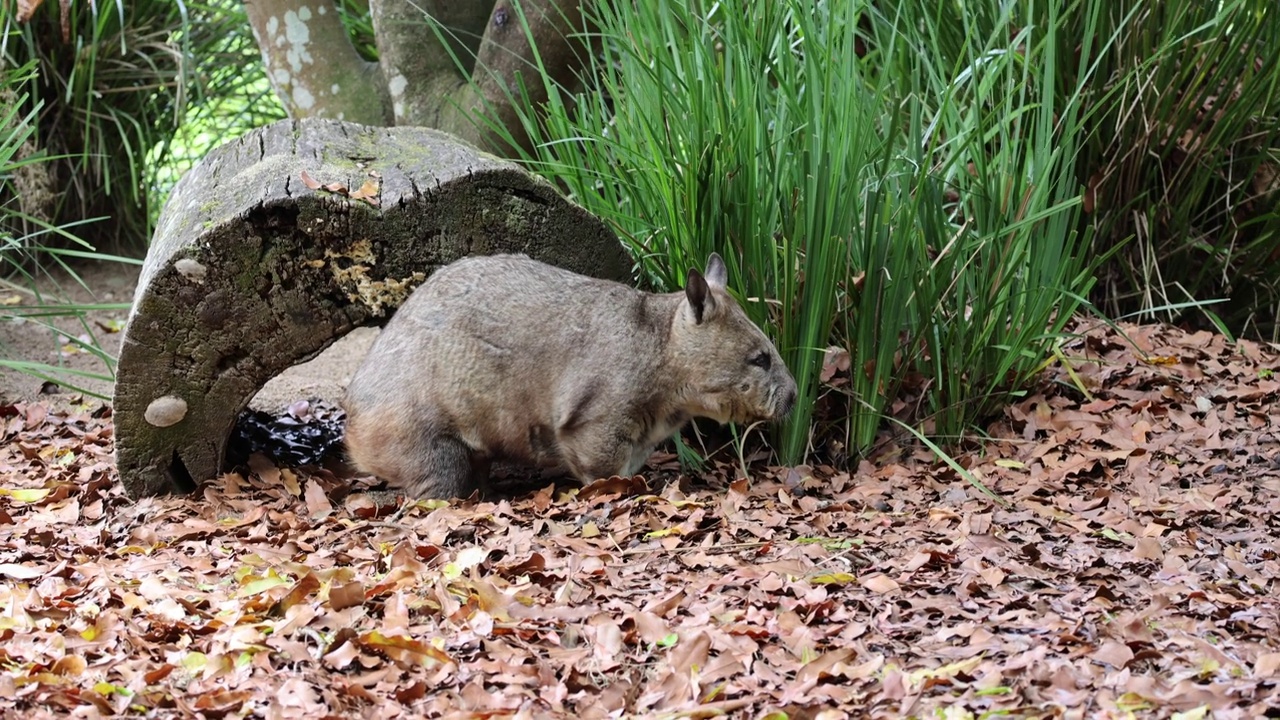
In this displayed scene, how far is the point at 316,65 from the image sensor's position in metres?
7.52

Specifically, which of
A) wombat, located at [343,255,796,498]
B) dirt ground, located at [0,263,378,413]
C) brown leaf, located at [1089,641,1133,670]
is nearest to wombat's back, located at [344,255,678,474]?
wombat, located at [343,255,796,498]

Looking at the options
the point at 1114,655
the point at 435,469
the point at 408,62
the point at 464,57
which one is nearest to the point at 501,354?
the point at 435,469

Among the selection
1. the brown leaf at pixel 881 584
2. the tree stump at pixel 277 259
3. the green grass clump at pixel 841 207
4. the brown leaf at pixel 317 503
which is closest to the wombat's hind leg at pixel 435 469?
the brown leaf at pixel 317 503

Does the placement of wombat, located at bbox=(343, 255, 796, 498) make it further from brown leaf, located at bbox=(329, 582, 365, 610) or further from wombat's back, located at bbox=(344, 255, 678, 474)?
brown leaf, located at bbox=(329, 582, 365, 610)

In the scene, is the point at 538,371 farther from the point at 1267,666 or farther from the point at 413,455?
the point at 1267,666

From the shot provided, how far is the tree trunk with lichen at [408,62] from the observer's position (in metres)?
7.09

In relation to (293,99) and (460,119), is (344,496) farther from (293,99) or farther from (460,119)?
(293,99)

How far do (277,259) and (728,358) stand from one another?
1.73 m

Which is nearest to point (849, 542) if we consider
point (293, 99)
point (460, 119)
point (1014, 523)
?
point (1014, 523)

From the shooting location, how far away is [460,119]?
722 cm

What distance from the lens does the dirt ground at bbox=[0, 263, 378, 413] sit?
6.43 meters

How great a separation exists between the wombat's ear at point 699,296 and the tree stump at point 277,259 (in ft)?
2.56

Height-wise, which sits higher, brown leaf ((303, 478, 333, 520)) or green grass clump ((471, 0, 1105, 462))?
green grass clump ((471, 0, 1105, 462))

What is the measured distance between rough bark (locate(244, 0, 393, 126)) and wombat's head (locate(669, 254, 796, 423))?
3.29 metres
